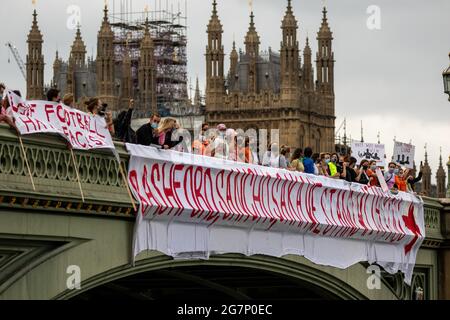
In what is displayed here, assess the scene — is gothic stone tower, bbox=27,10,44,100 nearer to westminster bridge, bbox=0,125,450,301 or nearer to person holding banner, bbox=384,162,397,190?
person holding banner, bbox=384,162,397,190

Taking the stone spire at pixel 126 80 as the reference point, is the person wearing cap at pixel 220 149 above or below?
A: below

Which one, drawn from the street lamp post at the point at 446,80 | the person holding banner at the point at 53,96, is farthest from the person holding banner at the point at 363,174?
the person holding banner at the point at 53,96

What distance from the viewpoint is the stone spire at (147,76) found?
138 meters

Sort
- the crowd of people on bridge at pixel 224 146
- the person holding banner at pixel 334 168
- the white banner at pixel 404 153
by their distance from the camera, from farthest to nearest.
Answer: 1. the white banner at pixel 404 153
2. the person holding banner at pixel 334 168
3. the crowd of people on bridge at pixel 224 146

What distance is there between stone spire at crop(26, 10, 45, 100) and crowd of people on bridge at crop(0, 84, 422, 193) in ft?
349

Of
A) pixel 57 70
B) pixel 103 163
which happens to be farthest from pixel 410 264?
pixel 57 70

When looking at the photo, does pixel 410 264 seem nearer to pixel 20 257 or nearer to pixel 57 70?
pixel 20 257

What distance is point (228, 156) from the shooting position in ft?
88.3

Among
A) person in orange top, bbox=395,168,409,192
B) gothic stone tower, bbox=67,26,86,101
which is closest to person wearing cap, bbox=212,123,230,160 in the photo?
person in orange top, bbox=395,168,409,192

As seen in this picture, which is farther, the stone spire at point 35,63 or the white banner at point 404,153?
the stone spire at point 35,63

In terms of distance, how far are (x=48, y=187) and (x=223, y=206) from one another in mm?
5219

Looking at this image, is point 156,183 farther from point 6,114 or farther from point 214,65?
point 214,65

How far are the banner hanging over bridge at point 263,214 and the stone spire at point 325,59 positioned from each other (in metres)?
104

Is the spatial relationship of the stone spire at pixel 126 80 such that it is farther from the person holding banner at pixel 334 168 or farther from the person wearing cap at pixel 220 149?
the person wearing cap at pixel 220 149
